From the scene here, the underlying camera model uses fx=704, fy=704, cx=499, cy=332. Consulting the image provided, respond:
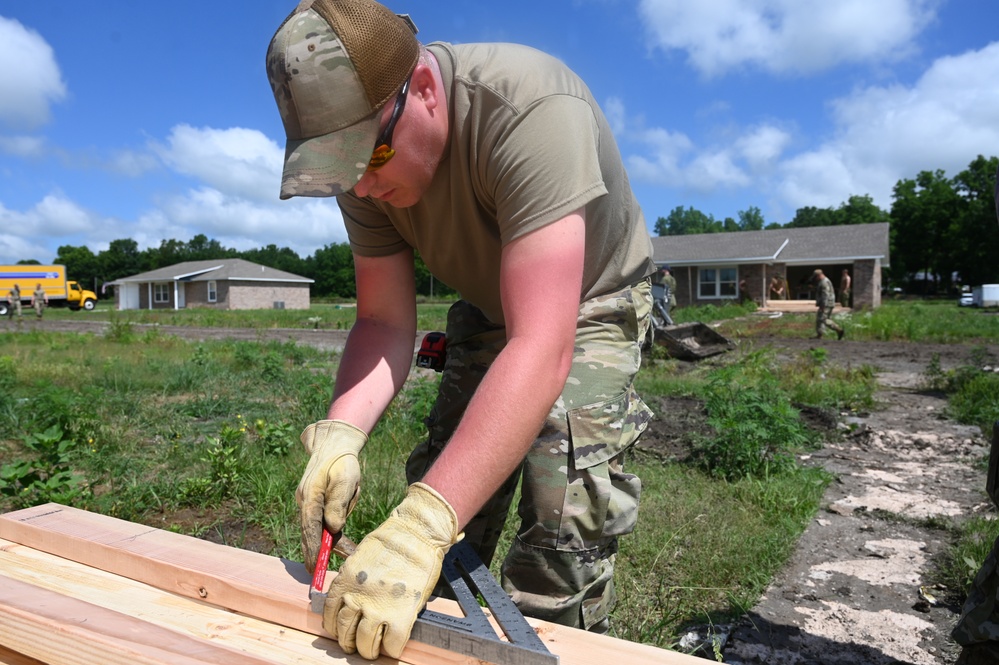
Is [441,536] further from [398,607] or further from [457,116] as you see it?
[457,116]

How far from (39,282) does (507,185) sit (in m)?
45.9

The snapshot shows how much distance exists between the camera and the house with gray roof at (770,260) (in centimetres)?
2986

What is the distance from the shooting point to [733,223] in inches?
3772

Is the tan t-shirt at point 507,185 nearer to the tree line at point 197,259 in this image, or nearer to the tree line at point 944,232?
the tree line at point 944,232

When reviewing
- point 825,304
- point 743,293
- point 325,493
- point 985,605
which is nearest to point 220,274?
point 743,293

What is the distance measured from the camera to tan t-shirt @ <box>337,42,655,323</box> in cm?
157

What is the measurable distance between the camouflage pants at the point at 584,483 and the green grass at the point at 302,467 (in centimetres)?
84

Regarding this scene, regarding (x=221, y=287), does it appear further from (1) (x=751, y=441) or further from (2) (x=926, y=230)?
(2) (x=926, y=230)

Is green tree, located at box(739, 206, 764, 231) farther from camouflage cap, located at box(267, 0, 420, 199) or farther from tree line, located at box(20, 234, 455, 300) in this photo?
camouflage cap, located at box(267, 0, 420, 199)

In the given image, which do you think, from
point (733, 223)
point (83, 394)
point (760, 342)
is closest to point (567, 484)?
point (83, 394)

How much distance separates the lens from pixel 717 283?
3172 centimetres

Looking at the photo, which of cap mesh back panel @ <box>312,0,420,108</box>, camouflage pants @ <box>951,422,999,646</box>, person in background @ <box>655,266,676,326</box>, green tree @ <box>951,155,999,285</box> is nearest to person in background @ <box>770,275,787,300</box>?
person in background @ <box>655,266,676,326</box>

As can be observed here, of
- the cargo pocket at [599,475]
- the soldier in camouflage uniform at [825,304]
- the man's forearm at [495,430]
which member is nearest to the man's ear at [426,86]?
the man's forearm at [495,430]

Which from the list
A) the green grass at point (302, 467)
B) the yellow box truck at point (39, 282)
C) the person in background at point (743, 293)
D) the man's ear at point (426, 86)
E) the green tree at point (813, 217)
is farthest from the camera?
the green tree at point (813, 217)
